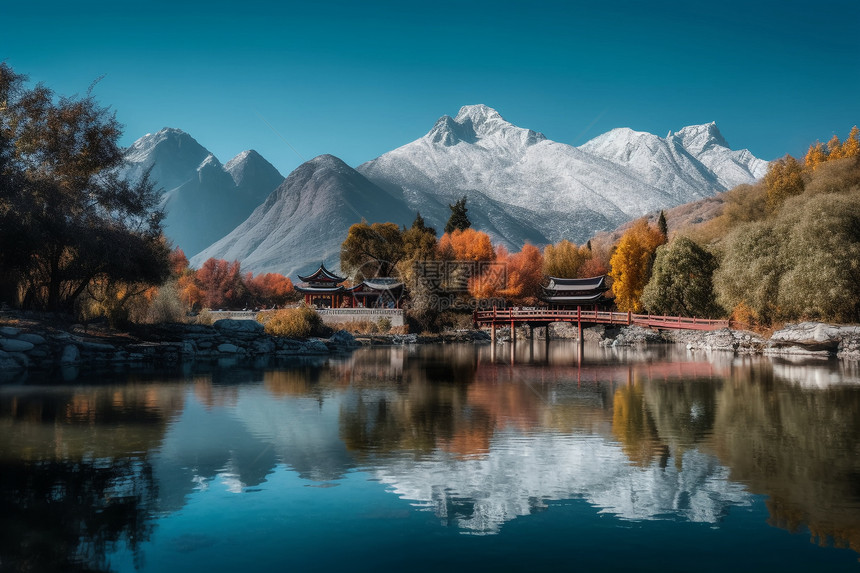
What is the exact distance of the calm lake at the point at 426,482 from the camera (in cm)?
761

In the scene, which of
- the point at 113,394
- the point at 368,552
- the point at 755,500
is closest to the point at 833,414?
the point at 755,500

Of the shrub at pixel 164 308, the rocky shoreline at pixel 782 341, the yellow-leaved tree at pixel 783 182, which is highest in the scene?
the yellow-leaved tree at pixel 783 182

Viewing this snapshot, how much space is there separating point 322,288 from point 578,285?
28.9m

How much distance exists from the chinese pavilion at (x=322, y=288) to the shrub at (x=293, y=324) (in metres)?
24.6

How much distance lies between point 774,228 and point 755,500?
37.6m

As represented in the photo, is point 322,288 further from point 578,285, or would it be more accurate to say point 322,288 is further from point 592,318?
point 592,318

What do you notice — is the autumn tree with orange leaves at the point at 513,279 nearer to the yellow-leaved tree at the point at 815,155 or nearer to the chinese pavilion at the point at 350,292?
the chinese pavilion at the point at 350,292

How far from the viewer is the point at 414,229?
7888 centimetres

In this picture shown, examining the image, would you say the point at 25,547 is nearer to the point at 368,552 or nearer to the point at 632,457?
the point at 368,552

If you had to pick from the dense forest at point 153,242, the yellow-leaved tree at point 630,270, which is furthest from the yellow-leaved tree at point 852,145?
the yellow-leaved tree at point 630,270

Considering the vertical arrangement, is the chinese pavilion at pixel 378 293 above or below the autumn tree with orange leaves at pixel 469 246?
below

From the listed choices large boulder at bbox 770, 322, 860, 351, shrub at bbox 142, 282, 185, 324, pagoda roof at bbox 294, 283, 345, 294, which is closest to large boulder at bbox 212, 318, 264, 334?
Result: shrub at bbox 142, 282, 185, 324

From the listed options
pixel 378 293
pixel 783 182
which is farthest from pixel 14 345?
pixel 783 182

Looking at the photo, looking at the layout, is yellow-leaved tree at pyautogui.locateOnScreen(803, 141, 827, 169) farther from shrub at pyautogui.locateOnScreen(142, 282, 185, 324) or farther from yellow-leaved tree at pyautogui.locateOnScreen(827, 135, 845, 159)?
shrub at pyautogui.locateOnScreen(142, 282, 185, 324)
